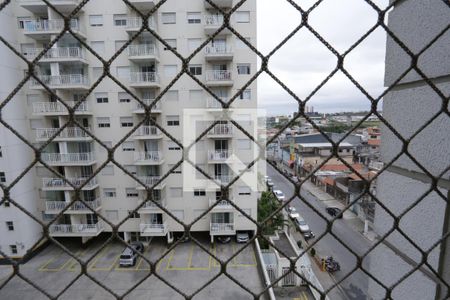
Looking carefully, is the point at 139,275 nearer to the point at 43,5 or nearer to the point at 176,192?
the point at 176,192

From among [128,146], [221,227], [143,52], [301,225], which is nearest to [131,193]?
[128,146]

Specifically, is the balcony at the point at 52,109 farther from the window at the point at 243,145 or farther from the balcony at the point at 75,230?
the window at the point at 243,145

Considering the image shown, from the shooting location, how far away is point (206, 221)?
5.23 meters

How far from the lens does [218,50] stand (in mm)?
4473

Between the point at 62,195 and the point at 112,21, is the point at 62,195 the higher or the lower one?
the lower one

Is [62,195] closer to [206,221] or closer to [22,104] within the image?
[22,104]

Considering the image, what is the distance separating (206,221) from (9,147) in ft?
12.7

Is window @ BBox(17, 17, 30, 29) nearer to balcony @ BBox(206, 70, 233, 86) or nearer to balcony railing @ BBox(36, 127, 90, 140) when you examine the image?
balcony railing @ BBox(36, 127, 90, 140)

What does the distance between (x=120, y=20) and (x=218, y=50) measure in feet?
6.17

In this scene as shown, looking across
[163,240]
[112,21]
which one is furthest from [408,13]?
[163,240]

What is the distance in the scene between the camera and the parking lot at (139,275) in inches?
147

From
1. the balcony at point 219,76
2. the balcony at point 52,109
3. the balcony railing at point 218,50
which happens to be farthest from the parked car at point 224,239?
the balcony railing at point 218,50

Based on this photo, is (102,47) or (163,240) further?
(163,240)

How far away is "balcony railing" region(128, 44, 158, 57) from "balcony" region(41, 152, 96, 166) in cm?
212
